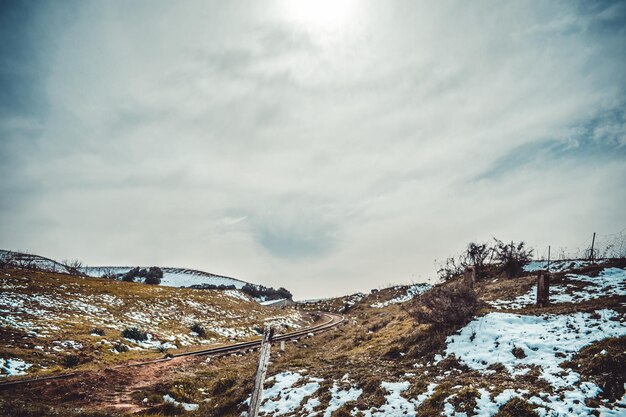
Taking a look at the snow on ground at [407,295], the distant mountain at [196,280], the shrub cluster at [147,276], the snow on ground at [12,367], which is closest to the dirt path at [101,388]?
the snow on ground at [12,367]

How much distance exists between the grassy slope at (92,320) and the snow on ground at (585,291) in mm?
22223

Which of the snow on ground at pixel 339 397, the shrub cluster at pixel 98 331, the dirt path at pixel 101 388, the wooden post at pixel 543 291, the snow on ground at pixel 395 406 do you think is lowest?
the dirt path at pixel 101 388

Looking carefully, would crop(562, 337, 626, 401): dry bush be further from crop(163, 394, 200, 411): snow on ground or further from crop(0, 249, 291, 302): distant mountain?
crop(0, 249, 291, 302): distant mountain

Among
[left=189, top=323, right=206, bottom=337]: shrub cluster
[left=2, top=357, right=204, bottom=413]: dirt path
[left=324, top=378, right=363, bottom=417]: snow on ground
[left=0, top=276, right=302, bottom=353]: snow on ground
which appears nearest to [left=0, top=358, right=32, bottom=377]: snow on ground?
[left=0, top=276, right=302, bottom=353]: snow on ground

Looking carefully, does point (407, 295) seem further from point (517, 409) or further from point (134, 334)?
point (517, 409)

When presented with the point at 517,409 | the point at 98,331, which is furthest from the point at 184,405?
the point at 98,331

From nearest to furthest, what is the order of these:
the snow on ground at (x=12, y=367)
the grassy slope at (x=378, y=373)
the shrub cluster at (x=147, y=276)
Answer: the grassy slope at (x=378, y=373) → the snow on ground at (x=12, y=367) → the shrub cluster at (x=147, y=276)

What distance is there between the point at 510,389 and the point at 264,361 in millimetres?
6676

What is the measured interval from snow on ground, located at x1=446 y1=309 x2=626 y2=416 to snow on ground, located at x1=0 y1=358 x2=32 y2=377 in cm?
1911

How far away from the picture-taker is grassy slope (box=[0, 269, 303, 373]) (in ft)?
57.9

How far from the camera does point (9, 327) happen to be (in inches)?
754

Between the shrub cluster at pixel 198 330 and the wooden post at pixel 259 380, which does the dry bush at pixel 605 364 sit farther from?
the shrub cluster at pixel 198 330

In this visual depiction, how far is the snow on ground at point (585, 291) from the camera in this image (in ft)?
54.4

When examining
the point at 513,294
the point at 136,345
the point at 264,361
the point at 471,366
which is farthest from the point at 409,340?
the point at 136,345
